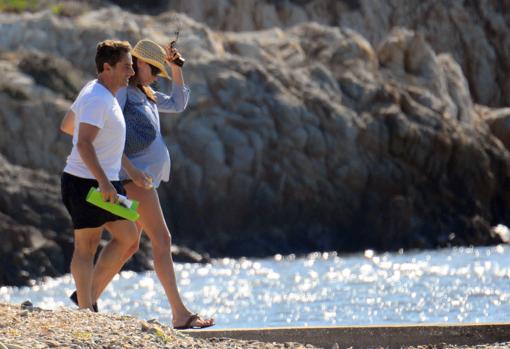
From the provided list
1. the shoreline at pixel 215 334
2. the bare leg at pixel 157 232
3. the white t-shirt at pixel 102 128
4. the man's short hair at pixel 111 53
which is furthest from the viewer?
the bare leg at pixel 157 232

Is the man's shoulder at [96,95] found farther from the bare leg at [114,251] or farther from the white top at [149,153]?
the bare leg at [114,251]

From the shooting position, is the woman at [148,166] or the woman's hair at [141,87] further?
the woman's hair at [141,87]

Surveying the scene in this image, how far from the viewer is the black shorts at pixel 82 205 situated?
881cm

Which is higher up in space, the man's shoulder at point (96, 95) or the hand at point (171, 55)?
the hand at point (171, 55)

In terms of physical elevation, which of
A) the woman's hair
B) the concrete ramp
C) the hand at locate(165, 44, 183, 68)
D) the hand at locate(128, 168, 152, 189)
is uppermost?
the hand at locate(165, 44, 183, 68)

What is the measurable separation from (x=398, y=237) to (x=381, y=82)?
486 cm

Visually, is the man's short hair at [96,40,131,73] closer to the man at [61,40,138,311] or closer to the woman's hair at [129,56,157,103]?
the man at [61,40,138,311]

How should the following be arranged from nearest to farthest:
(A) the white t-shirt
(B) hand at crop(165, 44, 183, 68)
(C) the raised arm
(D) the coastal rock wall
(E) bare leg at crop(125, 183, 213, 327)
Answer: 1. (A) the white t-shirt
2. (E) bare leg at crop(125, 183, 213, 327)
3. (B) hand at crop(165, 44, 183, 68)
4. (C) the raised arm
5. (D) the coastal rock wall

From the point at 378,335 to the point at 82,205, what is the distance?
1.88m

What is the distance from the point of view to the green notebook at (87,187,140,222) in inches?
341

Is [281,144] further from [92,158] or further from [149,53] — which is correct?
[92,158]

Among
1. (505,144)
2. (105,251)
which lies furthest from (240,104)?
(105,251)

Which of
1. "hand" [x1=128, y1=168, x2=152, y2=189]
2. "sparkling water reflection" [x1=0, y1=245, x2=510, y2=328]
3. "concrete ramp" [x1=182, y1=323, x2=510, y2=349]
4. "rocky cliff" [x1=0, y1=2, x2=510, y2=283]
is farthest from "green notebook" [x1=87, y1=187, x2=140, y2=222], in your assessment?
"rocky cliff" [x1=0, y1=2, x2=510, y2=283]

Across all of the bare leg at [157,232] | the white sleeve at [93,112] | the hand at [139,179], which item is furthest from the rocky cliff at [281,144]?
the white sleeve at [93,112]
